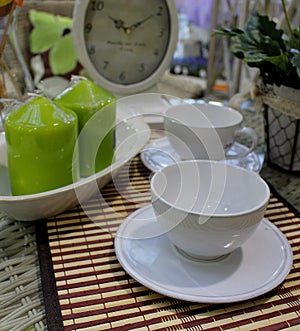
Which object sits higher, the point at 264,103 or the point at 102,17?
the point at 102,17

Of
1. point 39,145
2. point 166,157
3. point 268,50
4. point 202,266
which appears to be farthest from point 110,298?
point 268,50

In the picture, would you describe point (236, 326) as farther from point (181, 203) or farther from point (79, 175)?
point (79, 175)

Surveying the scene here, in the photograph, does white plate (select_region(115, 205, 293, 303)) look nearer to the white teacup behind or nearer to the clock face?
the white teacup behind

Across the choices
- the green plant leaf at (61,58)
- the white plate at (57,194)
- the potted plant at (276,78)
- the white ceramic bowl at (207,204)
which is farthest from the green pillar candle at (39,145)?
the green plant leaf at (61,58)

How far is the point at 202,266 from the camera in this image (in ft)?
1.46

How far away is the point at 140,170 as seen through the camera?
704 millimetres

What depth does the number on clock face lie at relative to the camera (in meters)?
0.89

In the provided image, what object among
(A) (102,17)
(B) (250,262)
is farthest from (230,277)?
(A) (102,17)

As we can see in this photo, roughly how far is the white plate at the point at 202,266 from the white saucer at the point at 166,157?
7.9 inches

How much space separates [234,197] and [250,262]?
90 millimetres

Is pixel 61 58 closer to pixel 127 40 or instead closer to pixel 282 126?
pixel 127 40

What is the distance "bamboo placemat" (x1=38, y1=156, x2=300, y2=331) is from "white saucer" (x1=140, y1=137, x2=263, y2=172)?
18 cm

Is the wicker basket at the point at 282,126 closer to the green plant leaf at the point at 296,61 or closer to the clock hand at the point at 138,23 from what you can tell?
the green plant leaf at the point at 296,61

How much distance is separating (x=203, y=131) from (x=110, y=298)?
0.32 m
